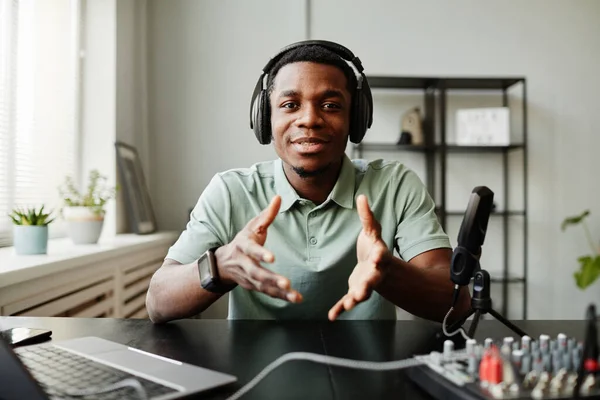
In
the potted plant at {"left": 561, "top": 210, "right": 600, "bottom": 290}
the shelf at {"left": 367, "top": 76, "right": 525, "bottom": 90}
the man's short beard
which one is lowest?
the potted plant at {"left": 561, "top": 210, "right": 600, "bottom": 290}

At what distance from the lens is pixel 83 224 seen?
216 centimetres

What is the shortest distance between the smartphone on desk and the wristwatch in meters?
0.27

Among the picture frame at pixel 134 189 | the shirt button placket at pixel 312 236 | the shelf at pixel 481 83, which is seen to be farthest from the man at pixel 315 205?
the shelf at pixel 481 83

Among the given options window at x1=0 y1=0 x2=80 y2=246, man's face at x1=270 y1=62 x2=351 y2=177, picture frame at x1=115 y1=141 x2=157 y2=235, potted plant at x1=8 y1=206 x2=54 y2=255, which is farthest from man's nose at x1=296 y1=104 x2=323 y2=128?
picture frame at x1=115 y1=141 x2=157 y2=235

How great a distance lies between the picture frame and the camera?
277 centimetres

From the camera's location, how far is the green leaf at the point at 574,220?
3214 millimetres

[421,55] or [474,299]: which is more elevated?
[421,55]

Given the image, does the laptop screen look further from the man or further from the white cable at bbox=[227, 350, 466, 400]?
the man

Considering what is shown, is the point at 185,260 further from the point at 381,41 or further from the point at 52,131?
the point at 381,41

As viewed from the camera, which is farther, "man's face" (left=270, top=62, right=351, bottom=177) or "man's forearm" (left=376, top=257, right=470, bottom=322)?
"man's face" (left=270, top=62, right=351, bottom=177)

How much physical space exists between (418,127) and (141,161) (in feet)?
5.61

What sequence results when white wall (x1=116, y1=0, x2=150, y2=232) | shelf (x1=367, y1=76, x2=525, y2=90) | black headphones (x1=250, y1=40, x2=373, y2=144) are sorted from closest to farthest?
1. black headphones (x1=250, y1=40, x2=373, y2=144)
2. white wall (x1=116, y1=0, x2=150, y2=232)
3. shelf (x1=367, y1=76, x2=525, y2=90)

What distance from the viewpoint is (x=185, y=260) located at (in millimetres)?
1202

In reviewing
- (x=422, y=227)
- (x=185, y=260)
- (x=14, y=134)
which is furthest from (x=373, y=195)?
(x=14, y=134)
